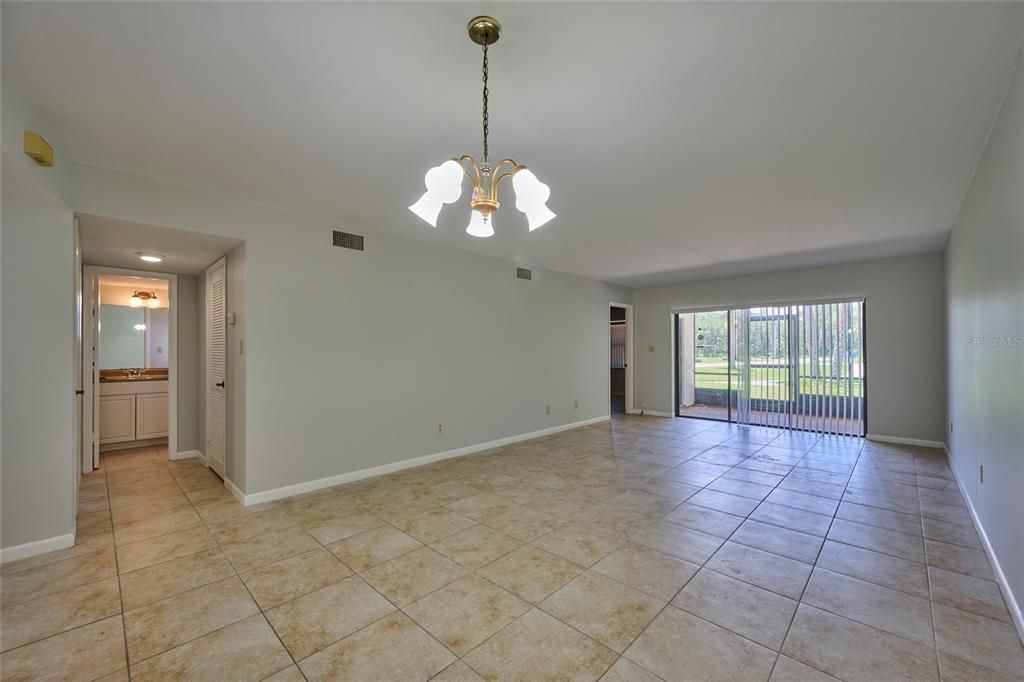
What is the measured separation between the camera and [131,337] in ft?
21.9

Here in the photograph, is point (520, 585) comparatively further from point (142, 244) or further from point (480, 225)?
point (142, 244)

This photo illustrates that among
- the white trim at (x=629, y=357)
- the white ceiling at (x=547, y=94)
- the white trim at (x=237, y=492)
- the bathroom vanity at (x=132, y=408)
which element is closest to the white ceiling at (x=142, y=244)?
the white ceiling at (x=547, y=94)

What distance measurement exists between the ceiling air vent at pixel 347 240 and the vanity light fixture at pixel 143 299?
456 cm

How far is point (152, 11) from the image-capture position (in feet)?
5.25

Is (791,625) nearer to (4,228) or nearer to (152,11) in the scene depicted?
(152,11)

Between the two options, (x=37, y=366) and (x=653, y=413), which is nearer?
(x=37, y=366)

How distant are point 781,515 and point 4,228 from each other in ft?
18.5

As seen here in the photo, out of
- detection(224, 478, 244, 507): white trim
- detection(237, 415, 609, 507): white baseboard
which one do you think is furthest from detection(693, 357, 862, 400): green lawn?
detection(224, 478, 244, 507): white trim

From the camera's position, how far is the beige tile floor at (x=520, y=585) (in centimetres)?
Answer: 183

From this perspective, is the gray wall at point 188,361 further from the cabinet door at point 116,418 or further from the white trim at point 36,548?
the white trim at point 36,548

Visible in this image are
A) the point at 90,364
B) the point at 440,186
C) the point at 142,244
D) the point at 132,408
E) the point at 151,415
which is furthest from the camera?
the point at 151,415

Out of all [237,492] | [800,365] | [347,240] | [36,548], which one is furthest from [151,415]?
[800,365]

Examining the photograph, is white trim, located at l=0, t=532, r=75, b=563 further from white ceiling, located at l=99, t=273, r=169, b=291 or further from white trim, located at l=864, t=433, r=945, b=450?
white trim, located at l=864, t=433, r=945, b=450

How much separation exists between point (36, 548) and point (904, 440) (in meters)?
8.84
